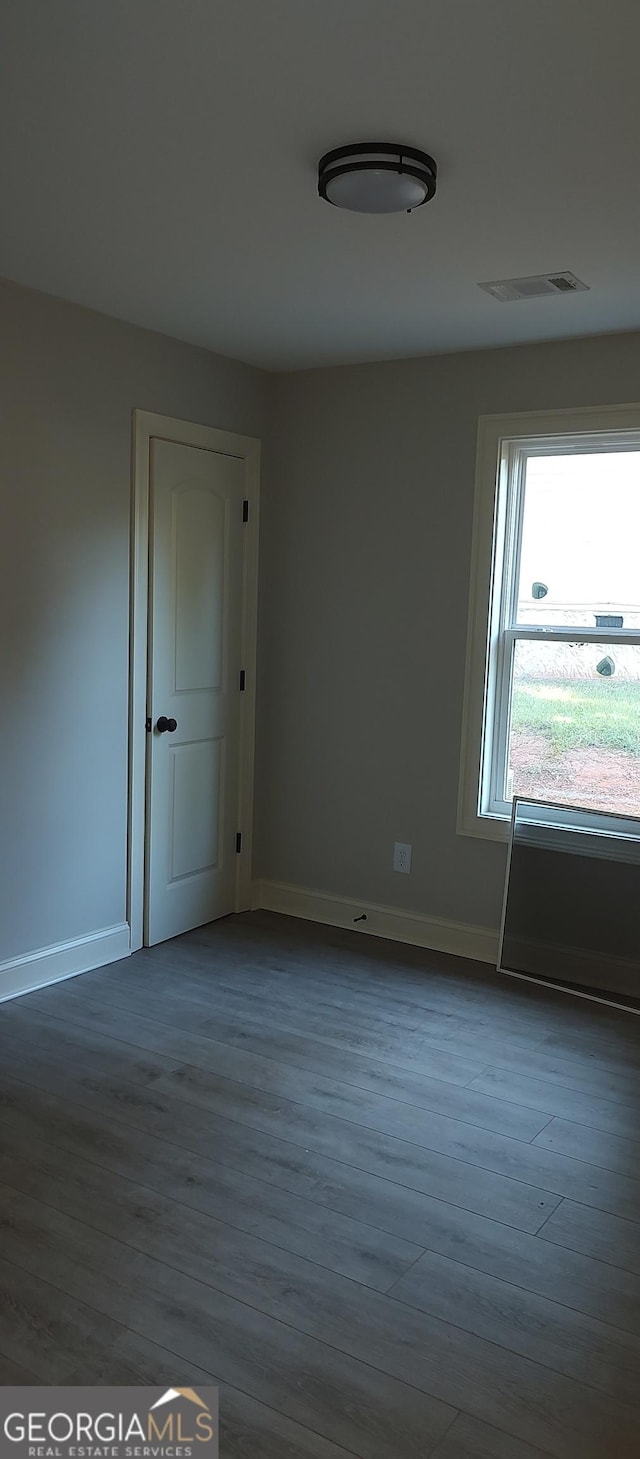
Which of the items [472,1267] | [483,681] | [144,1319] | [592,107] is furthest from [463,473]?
[144,1319]

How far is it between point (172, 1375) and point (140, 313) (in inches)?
131

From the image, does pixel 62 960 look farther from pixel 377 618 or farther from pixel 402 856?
pixel 377 618

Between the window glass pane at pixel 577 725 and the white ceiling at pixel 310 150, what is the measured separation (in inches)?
50.0

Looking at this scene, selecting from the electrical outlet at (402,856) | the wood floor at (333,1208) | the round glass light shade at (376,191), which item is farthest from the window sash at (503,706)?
the round glass light shade at (376,191)

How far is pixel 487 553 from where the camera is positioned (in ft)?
13.8

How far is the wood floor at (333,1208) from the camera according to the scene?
1988 mm

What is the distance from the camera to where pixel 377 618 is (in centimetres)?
454

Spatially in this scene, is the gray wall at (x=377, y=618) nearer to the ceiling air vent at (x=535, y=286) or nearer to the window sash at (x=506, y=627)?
the window sash at (x=506, y=627)

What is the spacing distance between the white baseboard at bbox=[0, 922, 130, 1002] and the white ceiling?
2.36 metres

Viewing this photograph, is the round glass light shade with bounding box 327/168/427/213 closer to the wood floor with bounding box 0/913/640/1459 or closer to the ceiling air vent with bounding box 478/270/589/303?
the ceiling air vent with bounding box 478/270/589/303

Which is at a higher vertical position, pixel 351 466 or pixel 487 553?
pixel 351 466

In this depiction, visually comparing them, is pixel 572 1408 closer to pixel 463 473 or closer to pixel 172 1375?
pixel 172 1375

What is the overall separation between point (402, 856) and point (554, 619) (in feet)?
4.02

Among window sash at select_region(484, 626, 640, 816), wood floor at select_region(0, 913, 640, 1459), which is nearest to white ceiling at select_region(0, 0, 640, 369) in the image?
window sash at select_region(484, 626, 640, 816)
